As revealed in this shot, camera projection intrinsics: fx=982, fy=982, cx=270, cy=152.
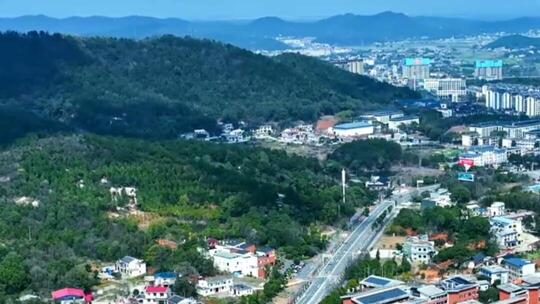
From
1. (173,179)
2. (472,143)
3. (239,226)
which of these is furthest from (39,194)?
(472,143)

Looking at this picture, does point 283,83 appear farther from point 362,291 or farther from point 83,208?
point 362,291

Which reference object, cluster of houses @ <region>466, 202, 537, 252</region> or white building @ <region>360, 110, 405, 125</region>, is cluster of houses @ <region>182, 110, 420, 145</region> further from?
cluster of houses @ <region>466, 202, 537, 252</region>

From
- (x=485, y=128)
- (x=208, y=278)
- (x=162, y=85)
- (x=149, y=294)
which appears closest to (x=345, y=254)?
(x=208, y=278)

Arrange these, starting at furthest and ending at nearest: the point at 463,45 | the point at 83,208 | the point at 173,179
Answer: the point at 463,45 → the point at 173,179 → the point at 83,208

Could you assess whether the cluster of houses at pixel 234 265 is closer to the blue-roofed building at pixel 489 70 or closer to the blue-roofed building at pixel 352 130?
the blue-roofed building at pixel 352 130

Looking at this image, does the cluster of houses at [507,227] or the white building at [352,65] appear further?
the white building at [352,65]

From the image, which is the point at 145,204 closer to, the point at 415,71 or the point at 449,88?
the point at 449,88

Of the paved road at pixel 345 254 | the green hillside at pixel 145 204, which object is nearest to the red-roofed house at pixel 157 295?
the green hillside at pixel 145 204
